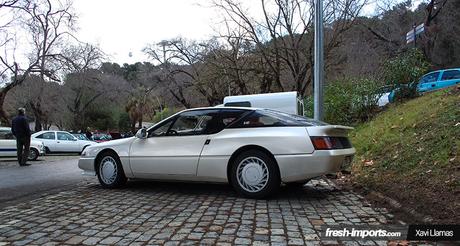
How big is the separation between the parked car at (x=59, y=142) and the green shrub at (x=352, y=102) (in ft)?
42.1

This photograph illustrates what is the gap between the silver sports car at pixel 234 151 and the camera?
6.15 meters

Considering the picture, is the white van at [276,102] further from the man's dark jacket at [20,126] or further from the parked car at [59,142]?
the parked car at [59,142]

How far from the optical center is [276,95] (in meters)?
13.5

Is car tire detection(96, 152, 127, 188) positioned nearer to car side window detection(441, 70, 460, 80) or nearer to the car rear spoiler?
the car rear spoiler

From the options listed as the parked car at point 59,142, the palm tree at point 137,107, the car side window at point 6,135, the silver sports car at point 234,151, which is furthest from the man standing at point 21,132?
the palm tree at point 137,107

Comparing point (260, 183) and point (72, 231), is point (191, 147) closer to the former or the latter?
point (260, 183)

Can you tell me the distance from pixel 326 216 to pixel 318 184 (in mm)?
2679

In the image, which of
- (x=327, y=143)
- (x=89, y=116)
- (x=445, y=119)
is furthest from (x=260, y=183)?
(x=89, y=116)

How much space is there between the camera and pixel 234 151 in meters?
6.49

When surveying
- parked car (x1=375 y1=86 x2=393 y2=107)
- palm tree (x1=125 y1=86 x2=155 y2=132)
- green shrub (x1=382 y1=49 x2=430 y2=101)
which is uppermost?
palm tree (x1=125 y1=86 x2=155 y2=132)

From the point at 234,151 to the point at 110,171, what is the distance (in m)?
2.53

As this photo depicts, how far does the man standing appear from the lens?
13555 mm

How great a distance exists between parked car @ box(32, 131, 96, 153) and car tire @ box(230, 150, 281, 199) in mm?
18171

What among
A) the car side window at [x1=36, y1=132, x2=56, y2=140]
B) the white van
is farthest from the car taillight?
the car side window at [x1=36, y1=132, x2=56, y2=140]
